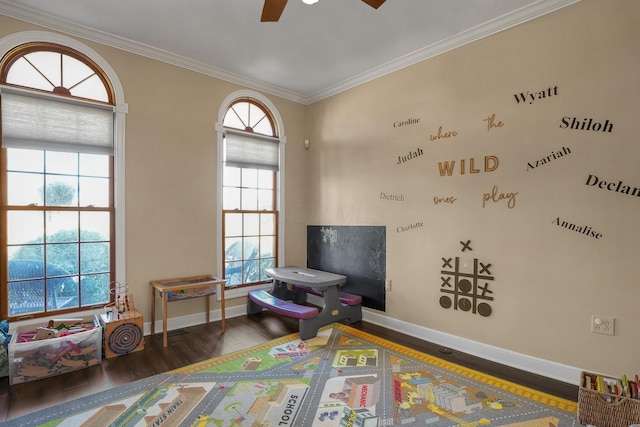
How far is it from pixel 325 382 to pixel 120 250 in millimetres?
2415

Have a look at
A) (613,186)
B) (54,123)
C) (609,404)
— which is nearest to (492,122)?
(613,186)

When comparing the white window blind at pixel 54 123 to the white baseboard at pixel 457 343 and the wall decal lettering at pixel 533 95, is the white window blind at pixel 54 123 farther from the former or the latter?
the wall decal lettering at pixel 533 95

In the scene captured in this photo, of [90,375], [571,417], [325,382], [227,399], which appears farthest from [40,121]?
[571,417]

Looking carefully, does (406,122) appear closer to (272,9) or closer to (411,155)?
(411,155)

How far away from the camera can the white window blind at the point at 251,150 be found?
4297 mm

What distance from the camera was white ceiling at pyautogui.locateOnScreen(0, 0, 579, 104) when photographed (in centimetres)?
287

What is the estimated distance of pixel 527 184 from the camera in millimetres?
2883

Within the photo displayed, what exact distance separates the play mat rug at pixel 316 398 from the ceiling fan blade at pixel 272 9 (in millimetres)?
2643

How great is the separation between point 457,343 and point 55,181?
13.6ft

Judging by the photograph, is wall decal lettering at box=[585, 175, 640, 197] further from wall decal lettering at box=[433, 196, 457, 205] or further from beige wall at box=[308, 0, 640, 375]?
wall decal lettering at box=[433, 196, 457, 205]

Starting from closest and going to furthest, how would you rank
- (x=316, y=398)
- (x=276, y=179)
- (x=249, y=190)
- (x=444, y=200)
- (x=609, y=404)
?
(x=609, y=404), (x=316, y=398), (x=444, y=200), (x=249, y=190), (x=276, y=179)

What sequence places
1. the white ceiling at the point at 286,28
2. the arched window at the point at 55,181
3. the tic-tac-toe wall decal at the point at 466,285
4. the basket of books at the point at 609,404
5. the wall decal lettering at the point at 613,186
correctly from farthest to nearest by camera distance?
1. the tic-tac-toe wall decal at the point at 466,285
2. the arched window at the point at 55,181
3. the white ceiling at the point at 286,28
4. the wall decal lettering at the point at 613,186
5. the basket of books at the point at 609,404

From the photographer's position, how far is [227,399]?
2.42 m

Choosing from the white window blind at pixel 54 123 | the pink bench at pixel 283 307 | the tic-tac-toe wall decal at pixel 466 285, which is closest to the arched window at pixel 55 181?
the white window blind at pixel 54 123
